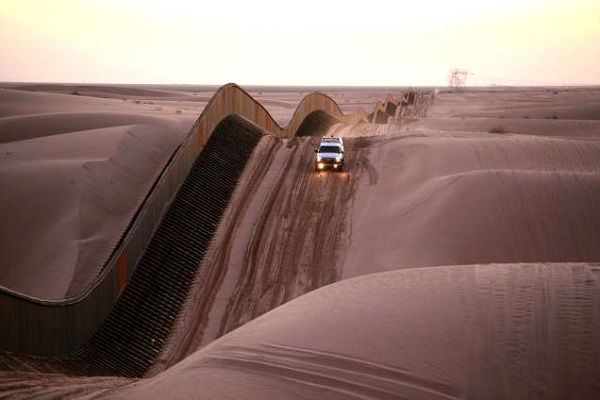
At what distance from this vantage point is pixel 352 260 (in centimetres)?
1956

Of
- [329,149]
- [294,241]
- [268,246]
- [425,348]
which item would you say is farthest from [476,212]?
[425,348]

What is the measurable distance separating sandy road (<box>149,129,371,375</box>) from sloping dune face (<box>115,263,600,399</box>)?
5.75 meters

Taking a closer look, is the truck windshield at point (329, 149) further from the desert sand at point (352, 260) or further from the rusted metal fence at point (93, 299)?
the rusted metal fence at point (93, 299)

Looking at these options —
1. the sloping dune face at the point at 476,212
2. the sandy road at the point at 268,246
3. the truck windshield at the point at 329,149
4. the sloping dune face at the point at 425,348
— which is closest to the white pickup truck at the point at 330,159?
the truck windshield at the point at 329,149

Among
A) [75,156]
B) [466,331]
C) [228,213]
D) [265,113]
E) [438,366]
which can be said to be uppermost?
[265,113]

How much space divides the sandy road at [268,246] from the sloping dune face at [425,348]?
18.9 ft

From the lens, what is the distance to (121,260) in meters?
17.3

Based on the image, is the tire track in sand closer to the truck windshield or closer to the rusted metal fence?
the truck windshield

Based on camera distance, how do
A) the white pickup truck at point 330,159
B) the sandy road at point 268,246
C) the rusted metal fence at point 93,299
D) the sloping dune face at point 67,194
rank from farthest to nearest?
the white pickup truck at point 330,159
the sloping dune face at point 67,194
the sandy road at point 268,246
the rusted metal fence at point 93,299

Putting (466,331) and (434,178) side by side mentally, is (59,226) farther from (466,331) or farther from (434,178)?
(466,331)

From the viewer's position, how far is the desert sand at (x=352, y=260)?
8672mm

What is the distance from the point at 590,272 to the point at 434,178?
1377 cm

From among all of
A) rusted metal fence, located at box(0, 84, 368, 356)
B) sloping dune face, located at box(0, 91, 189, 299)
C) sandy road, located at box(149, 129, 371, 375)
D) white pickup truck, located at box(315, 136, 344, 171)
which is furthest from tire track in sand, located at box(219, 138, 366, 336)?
sloping dune face, located at box(0, 91, 189, 299)

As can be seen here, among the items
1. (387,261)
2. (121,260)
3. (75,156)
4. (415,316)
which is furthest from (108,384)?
(75,156)
